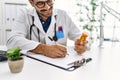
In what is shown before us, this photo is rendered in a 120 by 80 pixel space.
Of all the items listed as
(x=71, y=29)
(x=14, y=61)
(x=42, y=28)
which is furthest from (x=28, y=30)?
(x=14, y=61)

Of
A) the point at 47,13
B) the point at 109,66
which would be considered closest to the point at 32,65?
the point at 109,66

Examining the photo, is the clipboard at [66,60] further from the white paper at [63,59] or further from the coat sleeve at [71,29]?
the coat sleeve at [71,29]

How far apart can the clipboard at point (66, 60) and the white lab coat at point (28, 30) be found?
11cm

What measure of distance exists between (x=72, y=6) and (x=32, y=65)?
3.06 metres

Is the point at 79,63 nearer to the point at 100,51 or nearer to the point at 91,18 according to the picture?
the point at 100,51

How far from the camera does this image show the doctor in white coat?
5.15 ft

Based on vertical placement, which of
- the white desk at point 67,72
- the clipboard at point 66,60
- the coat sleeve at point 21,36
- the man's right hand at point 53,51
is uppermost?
the coat sleeve at point 21,36

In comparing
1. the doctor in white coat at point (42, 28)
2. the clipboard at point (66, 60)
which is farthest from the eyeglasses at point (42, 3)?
the clipboard at point (66, 60)

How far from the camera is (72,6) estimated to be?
4145 mm

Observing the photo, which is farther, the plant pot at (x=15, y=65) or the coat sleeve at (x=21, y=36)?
the coat sleeve at (x=21, y=36)

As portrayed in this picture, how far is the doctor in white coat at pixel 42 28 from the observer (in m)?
1.57

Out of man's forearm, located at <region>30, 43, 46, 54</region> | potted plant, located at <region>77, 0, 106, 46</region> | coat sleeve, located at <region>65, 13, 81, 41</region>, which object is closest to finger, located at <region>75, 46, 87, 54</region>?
man's forearm, located at <region>30, 43, 46, 54</region>

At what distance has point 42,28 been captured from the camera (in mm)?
1708

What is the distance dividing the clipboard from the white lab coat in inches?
4.4
